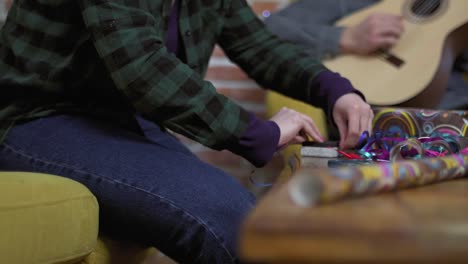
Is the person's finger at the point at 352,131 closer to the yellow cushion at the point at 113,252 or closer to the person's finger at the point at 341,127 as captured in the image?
the person's finger at the point at 341,127

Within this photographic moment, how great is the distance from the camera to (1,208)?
0.74m

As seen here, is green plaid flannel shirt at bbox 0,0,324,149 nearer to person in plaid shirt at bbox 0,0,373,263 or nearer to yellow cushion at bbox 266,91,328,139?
person in plaid shirt at bbox 0,0,373,263

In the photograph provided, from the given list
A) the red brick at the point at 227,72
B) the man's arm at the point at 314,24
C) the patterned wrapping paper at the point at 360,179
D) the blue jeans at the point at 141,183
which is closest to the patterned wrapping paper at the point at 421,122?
the blue jeans at the point at 141,183

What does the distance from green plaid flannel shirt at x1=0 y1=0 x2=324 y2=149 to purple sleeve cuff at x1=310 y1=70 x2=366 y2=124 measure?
0.02 m

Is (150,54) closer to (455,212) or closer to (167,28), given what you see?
(167,28)

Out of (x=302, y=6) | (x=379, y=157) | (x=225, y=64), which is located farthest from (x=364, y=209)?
(x=225, y=64)

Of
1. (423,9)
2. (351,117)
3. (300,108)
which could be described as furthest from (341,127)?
(423,9)

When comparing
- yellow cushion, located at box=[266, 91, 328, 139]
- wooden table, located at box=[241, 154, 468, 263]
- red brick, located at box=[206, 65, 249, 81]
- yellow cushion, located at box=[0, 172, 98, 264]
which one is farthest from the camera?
red brick, located at box=[206, 65, 249, 81]

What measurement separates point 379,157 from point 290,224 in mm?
415

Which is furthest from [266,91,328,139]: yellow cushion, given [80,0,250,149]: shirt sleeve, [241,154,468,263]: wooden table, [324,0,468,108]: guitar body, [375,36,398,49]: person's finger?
[241,154,468,263]: wooden table

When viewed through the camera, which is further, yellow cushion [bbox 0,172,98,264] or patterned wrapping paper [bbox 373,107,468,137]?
patterned wrapping paper [bbox 373,107,468,137]

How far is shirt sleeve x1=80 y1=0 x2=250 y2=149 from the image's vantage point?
78cm

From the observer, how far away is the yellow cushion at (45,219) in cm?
74

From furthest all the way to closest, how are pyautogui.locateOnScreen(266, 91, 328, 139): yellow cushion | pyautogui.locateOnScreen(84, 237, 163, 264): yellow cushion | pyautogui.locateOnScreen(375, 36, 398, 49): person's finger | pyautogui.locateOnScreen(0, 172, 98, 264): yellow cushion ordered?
1. pyautogui.locateOnScreen(375, 36, 398, 49): person's finger
2. pyautogui.locateOnScreen(266, 91, 328, 139): yellow cushion
3. pyautogui.locateOnScreen(84, 237, 163, 264): yellow cushion
4. pyautogui.locateOnScreen(0, 172, 98, 264): yellow cushion
